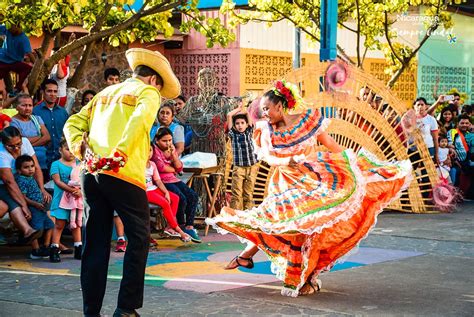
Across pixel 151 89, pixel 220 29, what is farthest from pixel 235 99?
pixel 151 89

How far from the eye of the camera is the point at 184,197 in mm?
10992

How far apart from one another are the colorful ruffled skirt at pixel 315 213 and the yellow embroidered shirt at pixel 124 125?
163cm

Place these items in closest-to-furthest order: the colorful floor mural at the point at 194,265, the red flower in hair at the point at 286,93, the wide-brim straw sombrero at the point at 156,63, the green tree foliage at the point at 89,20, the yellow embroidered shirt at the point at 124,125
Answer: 1. the yellow embroidered shirt at the point at 124,125
2. the wide-brim straw sombrero at the point at 156,63
3. the red flower in hair at the point at 286,93
4. the colorful floor mural at the point at 194,265
5. the green tree foliage at the point at 89,20

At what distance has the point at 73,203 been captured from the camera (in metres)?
9.62

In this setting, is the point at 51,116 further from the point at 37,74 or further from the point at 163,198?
the point at 163,198

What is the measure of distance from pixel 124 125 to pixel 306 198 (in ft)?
6.48

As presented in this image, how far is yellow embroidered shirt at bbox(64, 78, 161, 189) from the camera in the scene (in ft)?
20.2

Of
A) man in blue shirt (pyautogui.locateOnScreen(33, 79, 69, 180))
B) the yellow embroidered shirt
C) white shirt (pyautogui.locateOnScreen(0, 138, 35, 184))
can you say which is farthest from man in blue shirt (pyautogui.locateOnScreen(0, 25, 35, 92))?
the yellow embroidered shirt

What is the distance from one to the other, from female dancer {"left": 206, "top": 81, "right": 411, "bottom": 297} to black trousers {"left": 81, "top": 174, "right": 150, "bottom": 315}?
1558 mm

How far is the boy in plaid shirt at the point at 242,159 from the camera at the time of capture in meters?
12.1

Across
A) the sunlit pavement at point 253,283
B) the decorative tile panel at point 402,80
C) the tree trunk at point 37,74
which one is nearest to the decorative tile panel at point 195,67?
A: the decorative tile panel at point 402,80

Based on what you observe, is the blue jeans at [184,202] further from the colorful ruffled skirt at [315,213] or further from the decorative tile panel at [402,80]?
the decorative tile panel at [402,80]

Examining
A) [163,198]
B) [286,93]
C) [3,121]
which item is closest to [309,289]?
[286,93]

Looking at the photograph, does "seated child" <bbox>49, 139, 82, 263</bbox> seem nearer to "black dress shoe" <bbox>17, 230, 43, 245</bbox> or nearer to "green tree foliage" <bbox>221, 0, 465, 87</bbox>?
"black dress shoe" <bbox>17, 230, 43, 245</bbox>
